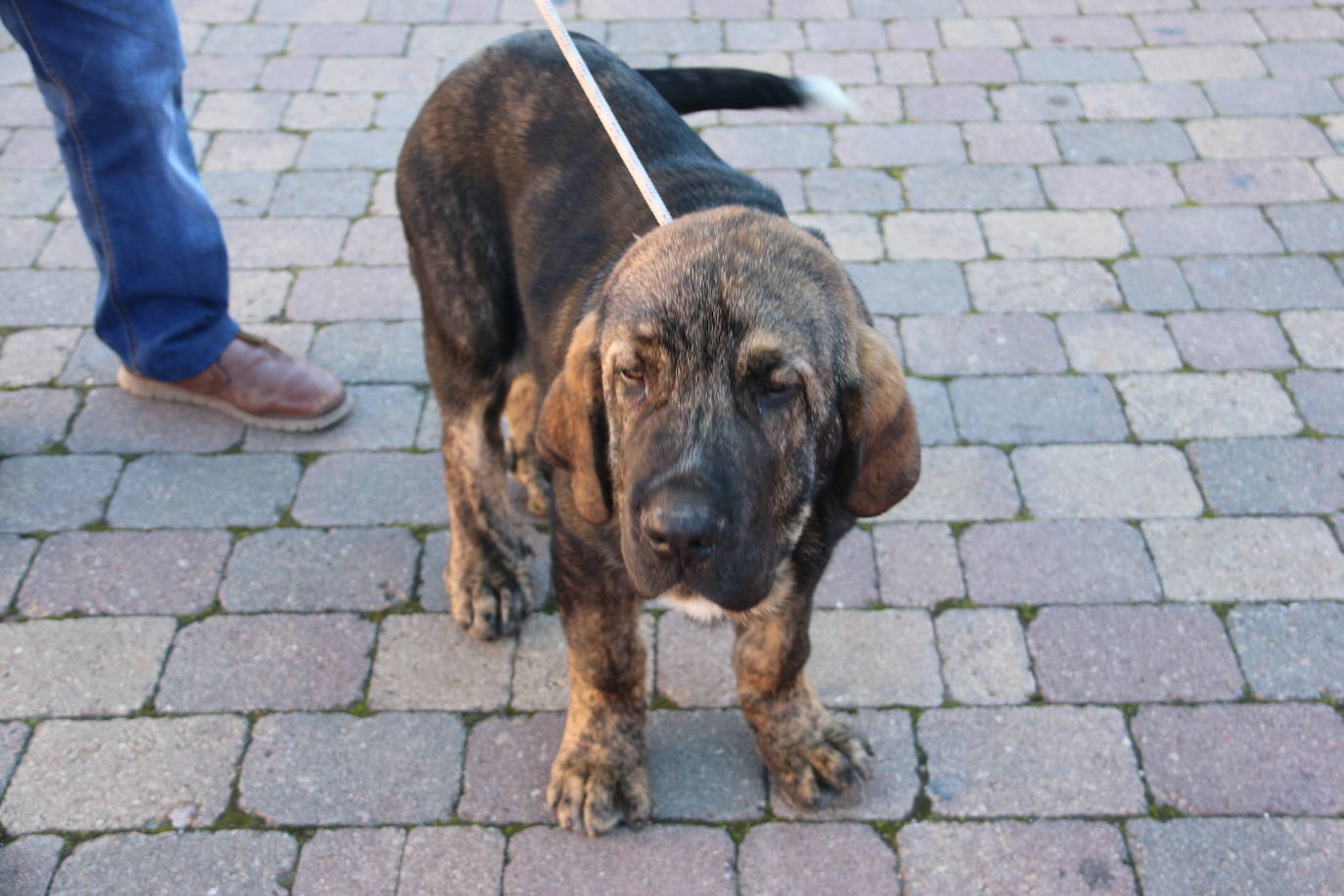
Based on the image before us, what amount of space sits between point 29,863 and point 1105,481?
11.5 ft

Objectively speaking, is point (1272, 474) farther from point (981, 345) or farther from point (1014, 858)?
point (1014, 858)

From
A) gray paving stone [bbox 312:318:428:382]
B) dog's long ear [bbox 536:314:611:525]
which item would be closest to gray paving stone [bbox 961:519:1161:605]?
dog's long ear [bbox 536:314:611:525]

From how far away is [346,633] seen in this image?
388 centimetres

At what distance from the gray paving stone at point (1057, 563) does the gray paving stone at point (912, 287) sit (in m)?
1.23

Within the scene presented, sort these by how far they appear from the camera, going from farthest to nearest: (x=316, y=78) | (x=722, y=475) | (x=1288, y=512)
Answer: (x=316, y=78), (x=1288, y=512), (x=722, y=475)

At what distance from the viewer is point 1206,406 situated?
15.0 ft

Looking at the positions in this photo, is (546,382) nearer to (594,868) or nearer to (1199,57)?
(594,868)

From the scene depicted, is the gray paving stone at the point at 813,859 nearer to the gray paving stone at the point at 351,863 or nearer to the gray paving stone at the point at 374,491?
the gray paving stone at the point at 351,863

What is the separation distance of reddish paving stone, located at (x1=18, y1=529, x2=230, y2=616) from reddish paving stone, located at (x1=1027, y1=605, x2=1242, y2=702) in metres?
2.67

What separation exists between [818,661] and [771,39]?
4144 mm

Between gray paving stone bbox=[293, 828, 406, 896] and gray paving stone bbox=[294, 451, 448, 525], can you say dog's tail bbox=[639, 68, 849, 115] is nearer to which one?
gray paving stone bbox=[294, 451, 448, 525]

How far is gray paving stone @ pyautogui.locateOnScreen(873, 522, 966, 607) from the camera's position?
156 inches

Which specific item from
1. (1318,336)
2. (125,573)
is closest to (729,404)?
(125,573)

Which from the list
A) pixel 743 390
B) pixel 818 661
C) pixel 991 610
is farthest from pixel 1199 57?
pixel 743 390
